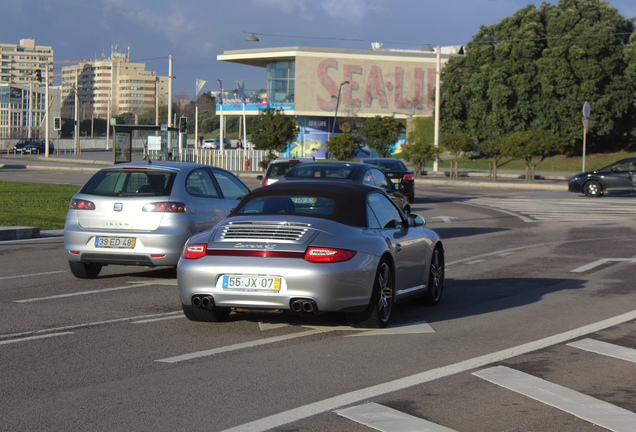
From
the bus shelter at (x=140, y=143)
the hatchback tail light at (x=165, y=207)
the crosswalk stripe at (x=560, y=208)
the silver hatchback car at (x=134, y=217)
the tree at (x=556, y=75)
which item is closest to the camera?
the silver hatchback car at (x=134, y=217)

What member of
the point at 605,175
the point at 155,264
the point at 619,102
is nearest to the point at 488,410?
the point at 155,264

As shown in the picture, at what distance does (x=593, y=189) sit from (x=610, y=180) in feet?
2.54

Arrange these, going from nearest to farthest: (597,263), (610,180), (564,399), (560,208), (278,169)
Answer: (564,399) → (597,263) → (278,169) → (560,208) → (610,180)

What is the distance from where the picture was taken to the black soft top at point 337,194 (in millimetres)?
8250

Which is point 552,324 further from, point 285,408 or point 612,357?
point 285,408

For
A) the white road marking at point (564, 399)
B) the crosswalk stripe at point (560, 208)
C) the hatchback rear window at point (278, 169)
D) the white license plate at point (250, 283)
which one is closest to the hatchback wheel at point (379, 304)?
the white license plate at point (250, 283)

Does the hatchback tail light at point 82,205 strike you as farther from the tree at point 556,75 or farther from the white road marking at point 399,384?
the tree at point 556,75

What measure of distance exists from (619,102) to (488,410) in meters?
61.7

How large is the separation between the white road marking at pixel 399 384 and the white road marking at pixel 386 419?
153mm

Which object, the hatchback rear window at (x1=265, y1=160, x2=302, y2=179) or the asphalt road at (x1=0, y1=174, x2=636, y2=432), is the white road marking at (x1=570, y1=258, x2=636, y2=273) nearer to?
the asphalt road at (x1=0, y1=174, x2=636, y2=432)

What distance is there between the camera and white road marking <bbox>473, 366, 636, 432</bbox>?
17.3 ft

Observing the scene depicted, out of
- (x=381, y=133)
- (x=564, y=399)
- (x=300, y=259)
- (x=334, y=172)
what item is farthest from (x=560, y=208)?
(x=381, y=133)

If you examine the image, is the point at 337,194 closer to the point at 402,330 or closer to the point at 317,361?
the point at 402,330

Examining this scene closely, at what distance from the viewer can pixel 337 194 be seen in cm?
850
